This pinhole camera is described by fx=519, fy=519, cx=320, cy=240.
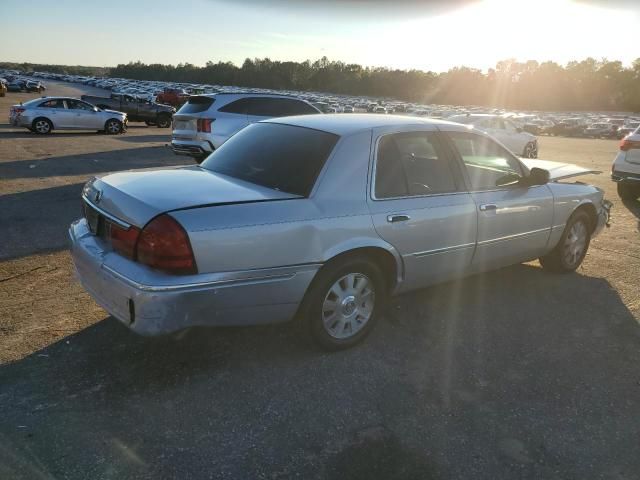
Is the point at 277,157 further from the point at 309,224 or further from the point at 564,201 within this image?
the point at 564,201

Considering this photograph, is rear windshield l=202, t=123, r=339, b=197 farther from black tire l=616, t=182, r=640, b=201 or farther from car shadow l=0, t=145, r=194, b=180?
black tire l=616, t=182, r=640, b=201

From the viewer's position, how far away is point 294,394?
10.7 feet

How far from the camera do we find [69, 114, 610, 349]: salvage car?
9.86 ft

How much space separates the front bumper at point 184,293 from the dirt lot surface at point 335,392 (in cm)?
41

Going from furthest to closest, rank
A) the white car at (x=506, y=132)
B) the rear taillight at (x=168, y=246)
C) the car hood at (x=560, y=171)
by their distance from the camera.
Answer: the white car at (x=506, y=132), the car hood at (x=560, y=171), the rear taillight at (x=168, y=246)

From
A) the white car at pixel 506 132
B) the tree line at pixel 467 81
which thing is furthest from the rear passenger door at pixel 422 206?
the tree line at pixel 467 81

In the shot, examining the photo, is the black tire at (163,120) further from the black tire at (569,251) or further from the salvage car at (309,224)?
the black tire at (569,251)

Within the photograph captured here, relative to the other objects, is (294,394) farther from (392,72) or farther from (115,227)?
(392,72)

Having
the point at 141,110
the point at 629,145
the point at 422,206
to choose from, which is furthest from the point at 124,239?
the point at 141,110

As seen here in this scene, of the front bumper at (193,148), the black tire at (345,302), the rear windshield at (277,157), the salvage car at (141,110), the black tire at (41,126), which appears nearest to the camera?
the black tire at (345,302)

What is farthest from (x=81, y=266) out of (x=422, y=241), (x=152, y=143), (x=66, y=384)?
(x=152, y=143)

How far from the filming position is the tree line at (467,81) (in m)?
111

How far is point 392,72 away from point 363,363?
493 feet

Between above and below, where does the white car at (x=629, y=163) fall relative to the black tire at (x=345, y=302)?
above
